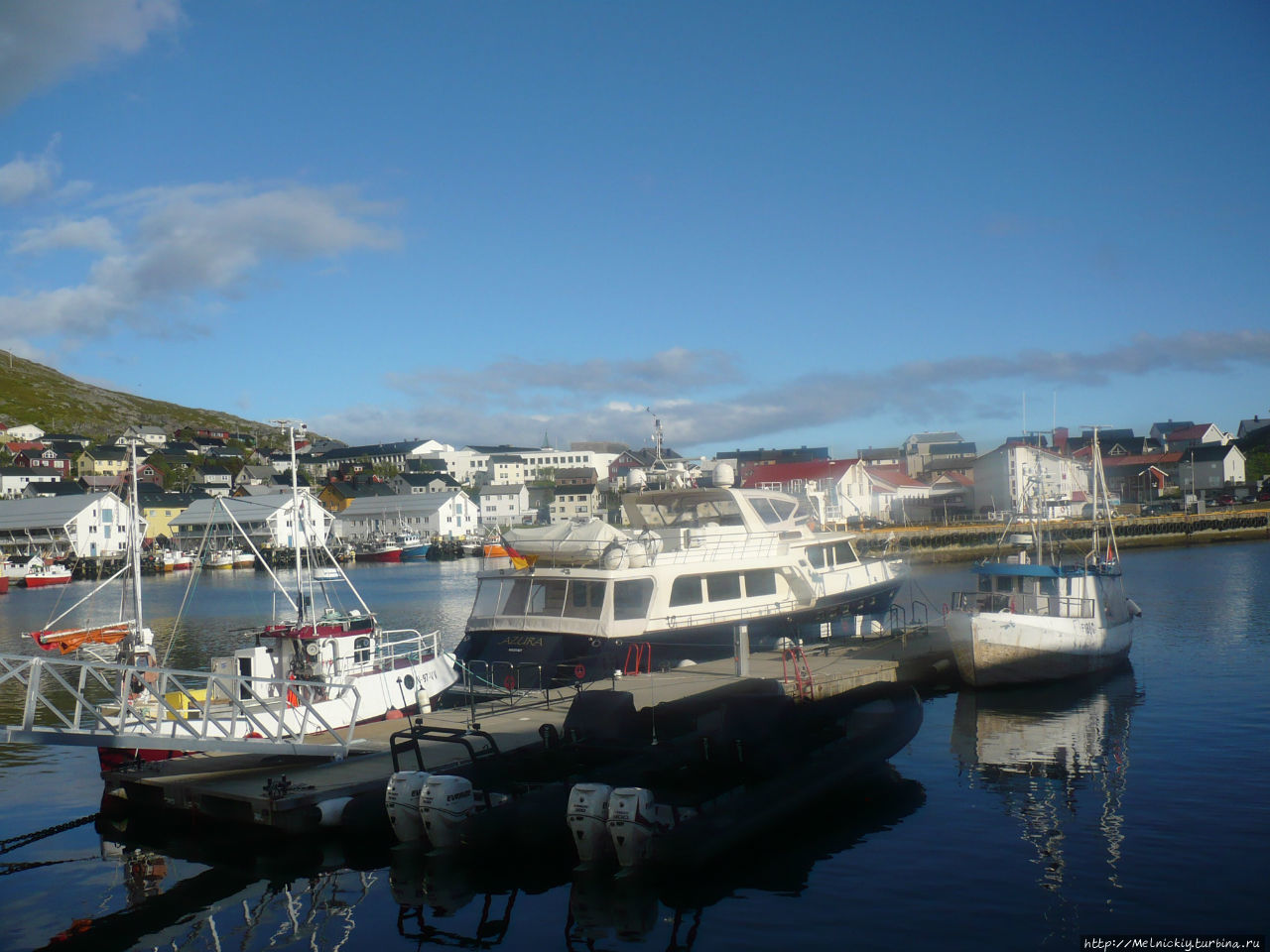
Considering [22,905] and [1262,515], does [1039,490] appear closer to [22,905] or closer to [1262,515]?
[22,905]

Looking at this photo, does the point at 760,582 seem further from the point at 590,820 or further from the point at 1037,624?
the point at 590,820

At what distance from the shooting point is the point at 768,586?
79.2ft

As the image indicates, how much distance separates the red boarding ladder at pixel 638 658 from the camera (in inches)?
807

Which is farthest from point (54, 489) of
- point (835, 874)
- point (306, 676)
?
point (835, 874)

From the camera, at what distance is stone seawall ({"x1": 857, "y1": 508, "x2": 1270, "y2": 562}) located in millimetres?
71375

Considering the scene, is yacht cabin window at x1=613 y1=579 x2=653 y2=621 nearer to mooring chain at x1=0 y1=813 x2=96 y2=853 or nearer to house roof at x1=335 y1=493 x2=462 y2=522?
mooring chain at x1=0 y1=813 x2=96 y2=853

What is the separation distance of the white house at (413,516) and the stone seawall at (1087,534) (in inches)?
2388

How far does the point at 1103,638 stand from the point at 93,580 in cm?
8184

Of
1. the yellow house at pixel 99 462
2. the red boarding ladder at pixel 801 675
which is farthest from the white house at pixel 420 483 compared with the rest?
the red boarding ladder at pixel 801 675

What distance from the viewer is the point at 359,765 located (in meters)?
15.3

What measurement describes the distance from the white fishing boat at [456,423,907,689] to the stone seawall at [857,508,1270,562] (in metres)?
46.1

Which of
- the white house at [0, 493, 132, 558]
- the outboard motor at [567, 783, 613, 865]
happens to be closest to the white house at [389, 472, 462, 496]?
the white house at [0, 493, 132, 558]

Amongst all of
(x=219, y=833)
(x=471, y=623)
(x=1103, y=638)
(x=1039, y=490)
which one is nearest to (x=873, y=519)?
(x=1039, y=490)

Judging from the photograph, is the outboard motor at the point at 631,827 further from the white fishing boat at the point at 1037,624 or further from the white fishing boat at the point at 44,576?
the white fishing boat at the point at 44,576
